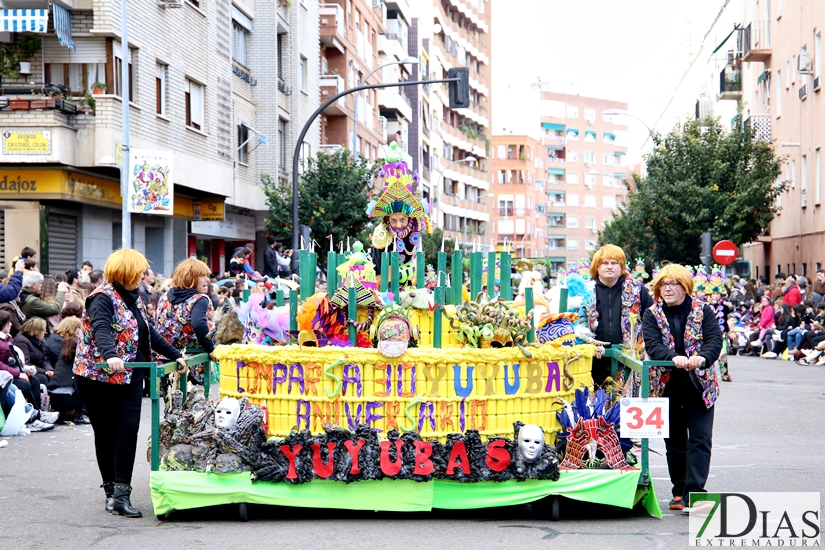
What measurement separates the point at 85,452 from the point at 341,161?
79.2ft

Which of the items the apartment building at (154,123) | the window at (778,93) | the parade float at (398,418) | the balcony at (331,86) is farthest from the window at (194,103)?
the parade float at (398,418)

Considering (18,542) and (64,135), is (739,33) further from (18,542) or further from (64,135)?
(18,542)

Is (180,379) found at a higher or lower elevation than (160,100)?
lower

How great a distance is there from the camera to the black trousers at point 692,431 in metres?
8.05

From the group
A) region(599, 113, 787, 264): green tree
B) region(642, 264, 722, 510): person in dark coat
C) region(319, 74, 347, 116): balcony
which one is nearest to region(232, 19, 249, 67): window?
region(319, 74, 347, 116): balcony

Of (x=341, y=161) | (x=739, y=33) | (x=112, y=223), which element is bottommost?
(x=112, y=223)

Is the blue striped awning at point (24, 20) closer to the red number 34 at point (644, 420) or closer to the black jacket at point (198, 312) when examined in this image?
the black jacket at point (198, 312)

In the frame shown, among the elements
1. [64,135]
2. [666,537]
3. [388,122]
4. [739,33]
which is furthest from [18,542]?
[388,122]

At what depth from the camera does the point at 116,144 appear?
24.3m

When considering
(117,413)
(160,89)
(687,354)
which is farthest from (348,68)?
(687,354)

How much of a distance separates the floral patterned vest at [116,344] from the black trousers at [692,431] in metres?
3.71

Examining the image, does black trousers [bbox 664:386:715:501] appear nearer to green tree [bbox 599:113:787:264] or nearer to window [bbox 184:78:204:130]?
window [bbox 184:78:204:130]

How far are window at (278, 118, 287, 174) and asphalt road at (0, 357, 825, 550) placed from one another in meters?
28.7

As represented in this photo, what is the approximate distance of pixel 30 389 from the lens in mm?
13648
